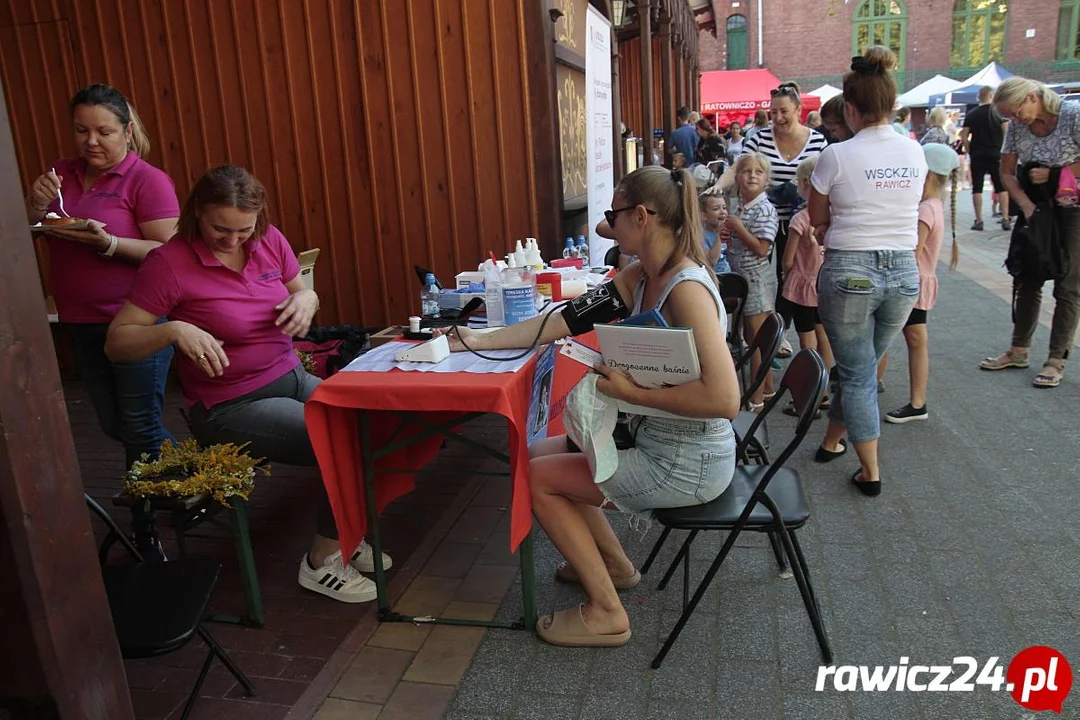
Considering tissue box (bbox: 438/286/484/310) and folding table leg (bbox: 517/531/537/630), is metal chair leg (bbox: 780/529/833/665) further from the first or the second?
tissue box (bbox: 438/286/484/310)

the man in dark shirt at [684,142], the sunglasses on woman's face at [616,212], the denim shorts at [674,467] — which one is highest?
the man in dark shirt at [684,142]

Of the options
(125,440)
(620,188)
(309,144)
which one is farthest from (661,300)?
(309,144)

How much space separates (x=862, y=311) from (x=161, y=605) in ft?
9.36

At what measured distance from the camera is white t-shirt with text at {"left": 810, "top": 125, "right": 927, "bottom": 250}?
11.2 feet

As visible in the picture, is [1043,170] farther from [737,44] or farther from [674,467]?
[737,44]

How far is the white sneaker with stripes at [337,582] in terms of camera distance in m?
2.97

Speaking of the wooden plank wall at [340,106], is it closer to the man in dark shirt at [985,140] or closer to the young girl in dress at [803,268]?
the young girl in dress at [803,268]

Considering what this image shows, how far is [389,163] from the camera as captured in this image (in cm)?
506

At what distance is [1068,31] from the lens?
29.2m

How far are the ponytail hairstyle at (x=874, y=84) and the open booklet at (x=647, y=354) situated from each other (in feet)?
5.81

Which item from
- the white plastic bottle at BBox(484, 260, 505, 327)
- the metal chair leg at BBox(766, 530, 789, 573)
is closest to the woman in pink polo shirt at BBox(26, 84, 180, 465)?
the white plastic bottle at BBox(484, 260, 505, 327)

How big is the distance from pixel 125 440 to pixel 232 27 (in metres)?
2.94

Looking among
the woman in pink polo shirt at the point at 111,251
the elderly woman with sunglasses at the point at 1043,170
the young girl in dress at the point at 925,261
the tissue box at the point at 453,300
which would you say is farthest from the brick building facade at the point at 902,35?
the woman in pink polo shirt at the point at 111,251

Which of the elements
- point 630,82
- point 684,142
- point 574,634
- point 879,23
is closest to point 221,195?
point 574,634
